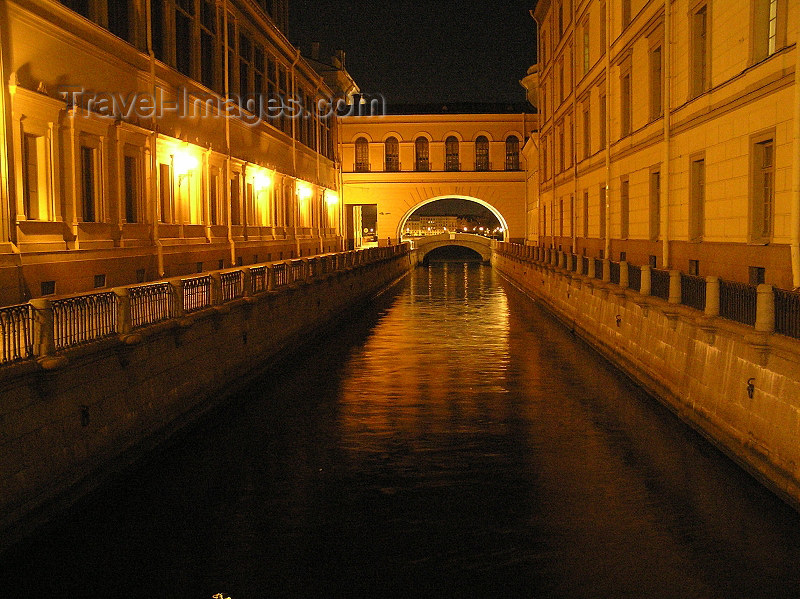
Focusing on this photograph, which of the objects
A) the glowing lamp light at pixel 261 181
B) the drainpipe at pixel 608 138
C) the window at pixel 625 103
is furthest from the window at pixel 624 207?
the glowing lamp light at pixel 261 181

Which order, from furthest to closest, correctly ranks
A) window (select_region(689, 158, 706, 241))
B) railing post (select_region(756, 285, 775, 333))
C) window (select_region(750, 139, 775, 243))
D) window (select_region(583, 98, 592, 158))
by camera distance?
window (select_region(583, 98, 592, 158))
window (select_region(689, 158, 706, 241))
window (select_region(750, 139, 775, 243))
railing post (select_region(756, 285, 775, 333))

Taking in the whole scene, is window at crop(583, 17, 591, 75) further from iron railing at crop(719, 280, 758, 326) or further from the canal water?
iron railing at crop(719, 280, 758, 326)

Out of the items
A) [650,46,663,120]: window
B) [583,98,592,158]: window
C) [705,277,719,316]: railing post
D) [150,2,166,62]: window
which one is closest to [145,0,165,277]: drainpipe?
[150,2,166,62]: window

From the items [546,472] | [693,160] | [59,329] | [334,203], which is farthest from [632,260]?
[334,203]

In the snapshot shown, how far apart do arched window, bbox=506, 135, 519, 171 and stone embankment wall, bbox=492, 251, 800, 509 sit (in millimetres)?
42641

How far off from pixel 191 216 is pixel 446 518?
1662 cm

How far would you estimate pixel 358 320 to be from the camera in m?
30.3

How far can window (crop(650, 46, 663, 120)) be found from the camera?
2170 cm

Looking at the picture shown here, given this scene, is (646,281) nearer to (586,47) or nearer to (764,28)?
(764,28)

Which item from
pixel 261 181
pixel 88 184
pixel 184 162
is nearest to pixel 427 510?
pixel 88 184

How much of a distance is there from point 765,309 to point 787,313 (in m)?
0.31

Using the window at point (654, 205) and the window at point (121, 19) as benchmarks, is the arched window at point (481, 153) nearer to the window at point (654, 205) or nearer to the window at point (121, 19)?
the window at point (654, 205)

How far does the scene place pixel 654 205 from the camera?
2203 cm

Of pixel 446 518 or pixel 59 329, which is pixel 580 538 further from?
pixel 59 329
